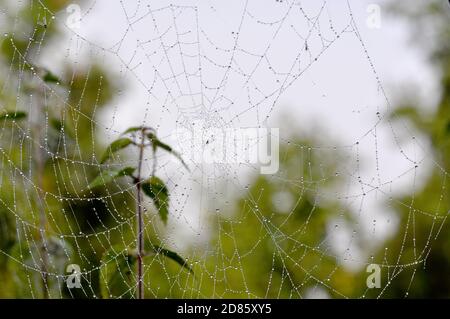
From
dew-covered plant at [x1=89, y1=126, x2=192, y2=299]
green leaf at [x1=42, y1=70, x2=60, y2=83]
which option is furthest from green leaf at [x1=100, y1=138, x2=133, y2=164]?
green leaf at [x1=42, y1=70, x2=60, y2=83]

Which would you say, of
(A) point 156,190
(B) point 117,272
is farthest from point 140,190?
(B) point 117,272

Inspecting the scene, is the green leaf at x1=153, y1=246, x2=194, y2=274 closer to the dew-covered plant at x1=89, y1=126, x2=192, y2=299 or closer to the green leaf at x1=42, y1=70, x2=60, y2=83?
the dew-covered plant at x1=89, y1=126, x2=192, y2=299

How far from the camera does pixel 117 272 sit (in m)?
1.59

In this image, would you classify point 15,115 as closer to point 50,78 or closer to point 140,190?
point 50,78

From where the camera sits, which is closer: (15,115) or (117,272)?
(117,272)

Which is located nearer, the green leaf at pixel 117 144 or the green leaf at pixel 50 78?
the green leaf at pixel 117 144

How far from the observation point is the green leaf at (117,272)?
1.53 metres

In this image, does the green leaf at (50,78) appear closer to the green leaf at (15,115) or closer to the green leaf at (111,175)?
the green leaf at (15,115)

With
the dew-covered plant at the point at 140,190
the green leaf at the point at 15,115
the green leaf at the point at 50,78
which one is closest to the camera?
the dew-covered plant at the point at 140,190

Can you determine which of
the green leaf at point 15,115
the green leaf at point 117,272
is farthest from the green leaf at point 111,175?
the green leaf at point 15,115

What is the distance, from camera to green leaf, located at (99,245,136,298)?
153 cm
